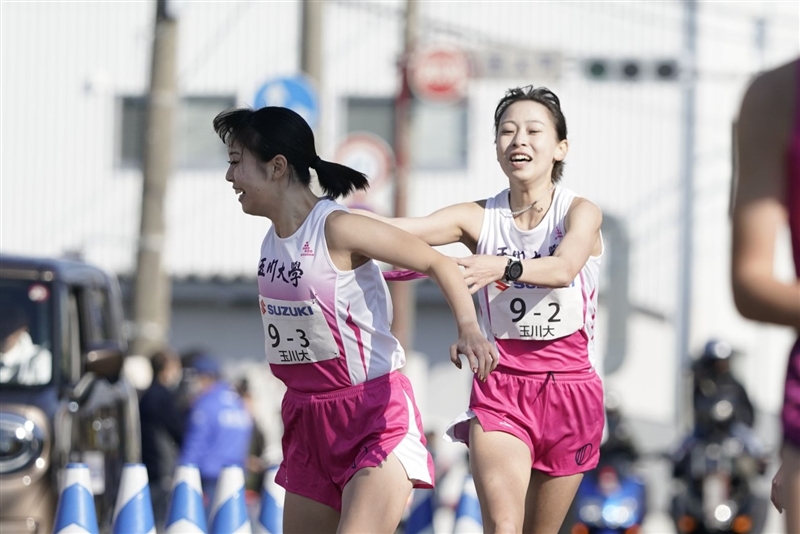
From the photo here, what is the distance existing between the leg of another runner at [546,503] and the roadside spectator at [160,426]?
302 inches

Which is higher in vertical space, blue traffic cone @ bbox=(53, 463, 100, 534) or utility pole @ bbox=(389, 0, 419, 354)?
utility pole @ bbox=(389, 0, 419, 354)

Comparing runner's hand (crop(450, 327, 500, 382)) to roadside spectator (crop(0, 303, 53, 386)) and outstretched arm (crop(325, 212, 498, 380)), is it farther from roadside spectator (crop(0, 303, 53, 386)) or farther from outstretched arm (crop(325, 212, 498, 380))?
roadside spectator (crop(0, 303, 53, 386))

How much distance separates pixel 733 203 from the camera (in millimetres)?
3215

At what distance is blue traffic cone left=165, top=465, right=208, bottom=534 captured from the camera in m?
8.10

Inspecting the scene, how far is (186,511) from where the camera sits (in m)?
8.13

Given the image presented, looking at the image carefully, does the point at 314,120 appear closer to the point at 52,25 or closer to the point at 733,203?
the point at 733,203

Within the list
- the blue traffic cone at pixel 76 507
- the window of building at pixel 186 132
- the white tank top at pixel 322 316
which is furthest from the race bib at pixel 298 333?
the window of building at pixel 186 132

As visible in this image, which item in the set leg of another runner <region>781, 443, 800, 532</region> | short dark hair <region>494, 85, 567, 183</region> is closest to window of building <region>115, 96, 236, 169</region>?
short dark hair <region>494, 85, 567, 183</region>

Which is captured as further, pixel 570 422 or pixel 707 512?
pixel 707 512

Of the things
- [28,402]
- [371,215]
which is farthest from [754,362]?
[371,215]

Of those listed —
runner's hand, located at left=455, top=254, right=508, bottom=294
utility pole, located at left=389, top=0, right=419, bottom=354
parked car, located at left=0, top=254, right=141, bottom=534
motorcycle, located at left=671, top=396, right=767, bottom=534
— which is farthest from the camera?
utility pole, located at left=389, top=0, right=419, bottom=354

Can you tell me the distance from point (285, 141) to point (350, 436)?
109cm

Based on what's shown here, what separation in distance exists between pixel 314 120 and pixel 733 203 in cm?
1110

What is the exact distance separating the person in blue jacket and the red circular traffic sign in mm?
5668
